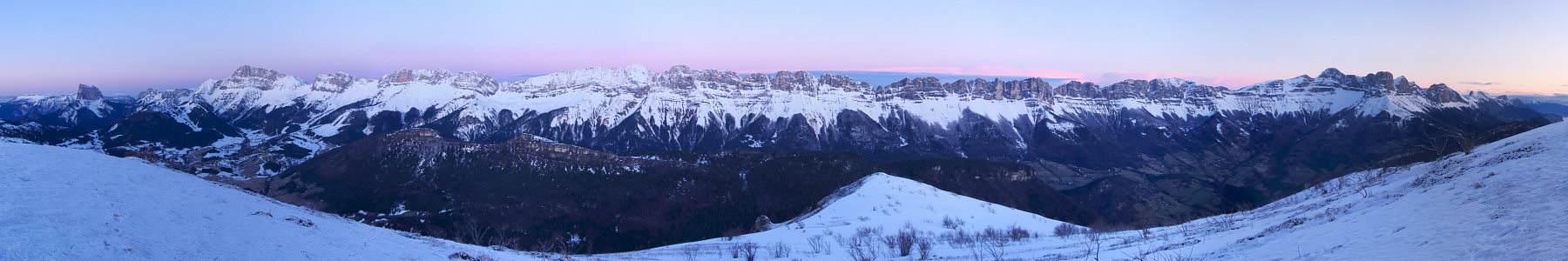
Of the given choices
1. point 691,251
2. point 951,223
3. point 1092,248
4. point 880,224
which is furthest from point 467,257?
point 951,223

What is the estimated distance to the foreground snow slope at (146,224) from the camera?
12.8m

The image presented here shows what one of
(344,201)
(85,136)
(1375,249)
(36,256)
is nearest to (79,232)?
(36,256)

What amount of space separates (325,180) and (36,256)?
418ft

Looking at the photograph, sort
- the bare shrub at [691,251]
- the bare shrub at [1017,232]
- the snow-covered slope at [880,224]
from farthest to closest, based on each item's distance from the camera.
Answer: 1. the bare shrub at [1017,232]
2. the snow-covered slope at [880,224]
3. the bare shrub at [691,251]

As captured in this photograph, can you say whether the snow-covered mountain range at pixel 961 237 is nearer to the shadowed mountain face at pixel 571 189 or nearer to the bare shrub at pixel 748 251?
Result: the bare shrub at pixel 748 251

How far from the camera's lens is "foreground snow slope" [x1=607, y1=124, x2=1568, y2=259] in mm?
10508

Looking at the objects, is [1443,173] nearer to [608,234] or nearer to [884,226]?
[884,226]

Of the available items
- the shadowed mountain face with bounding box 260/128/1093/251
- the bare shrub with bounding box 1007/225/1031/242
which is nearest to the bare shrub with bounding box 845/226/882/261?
the bare shrub with bounding box 1007/225/1031/242

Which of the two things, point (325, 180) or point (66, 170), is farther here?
point (325, 180)

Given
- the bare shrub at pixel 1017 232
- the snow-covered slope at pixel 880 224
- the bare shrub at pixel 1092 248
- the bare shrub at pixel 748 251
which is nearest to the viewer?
the bare shrub at pixel 1092 248

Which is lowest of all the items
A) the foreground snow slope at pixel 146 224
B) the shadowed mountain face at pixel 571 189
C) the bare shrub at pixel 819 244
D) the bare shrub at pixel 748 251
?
the shadowed mountain face at pixel 571 189

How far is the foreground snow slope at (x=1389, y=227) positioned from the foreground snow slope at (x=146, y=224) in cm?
1061

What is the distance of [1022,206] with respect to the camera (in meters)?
119

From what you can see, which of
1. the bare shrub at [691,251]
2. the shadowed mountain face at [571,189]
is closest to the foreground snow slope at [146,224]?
the bare shrub at [691,251]
